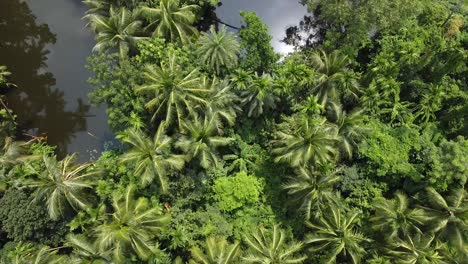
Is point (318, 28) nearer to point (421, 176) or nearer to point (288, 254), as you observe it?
point (421, 176)

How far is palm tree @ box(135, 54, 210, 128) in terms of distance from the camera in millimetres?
18922

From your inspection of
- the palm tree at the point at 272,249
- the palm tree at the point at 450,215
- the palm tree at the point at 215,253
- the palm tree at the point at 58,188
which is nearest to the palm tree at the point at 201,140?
the palm tree at the point at 215,253

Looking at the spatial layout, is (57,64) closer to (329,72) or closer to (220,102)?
(220,102)

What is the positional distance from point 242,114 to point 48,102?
41.0ft

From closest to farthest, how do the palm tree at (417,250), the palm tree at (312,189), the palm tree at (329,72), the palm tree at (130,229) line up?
the palm tree at (130,229) → the palm tree at (417,250) → the palm tree at (312,189) → the palm tree at (329,72)

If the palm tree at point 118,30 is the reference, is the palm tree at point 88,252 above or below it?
below

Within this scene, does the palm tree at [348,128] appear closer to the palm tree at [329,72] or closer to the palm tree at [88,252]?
the palm tree at [329,72]

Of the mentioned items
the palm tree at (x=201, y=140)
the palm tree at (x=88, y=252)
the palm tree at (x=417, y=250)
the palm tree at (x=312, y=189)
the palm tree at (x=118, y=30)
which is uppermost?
the palm tree at (x=118, y=30)

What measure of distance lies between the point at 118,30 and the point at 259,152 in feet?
32.8

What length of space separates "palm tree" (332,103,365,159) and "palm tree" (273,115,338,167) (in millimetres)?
670

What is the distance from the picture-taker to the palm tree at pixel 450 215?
17.6m

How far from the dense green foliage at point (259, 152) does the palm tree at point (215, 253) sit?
0.26 ft

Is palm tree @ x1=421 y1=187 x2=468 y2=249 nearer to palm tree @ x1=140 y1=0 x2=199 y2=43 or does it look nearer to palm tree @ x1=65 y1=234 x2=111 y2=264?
palm tree @ x1=65 y1=234 x2=111 y2=264

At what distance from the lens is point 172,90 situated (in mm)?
18953
